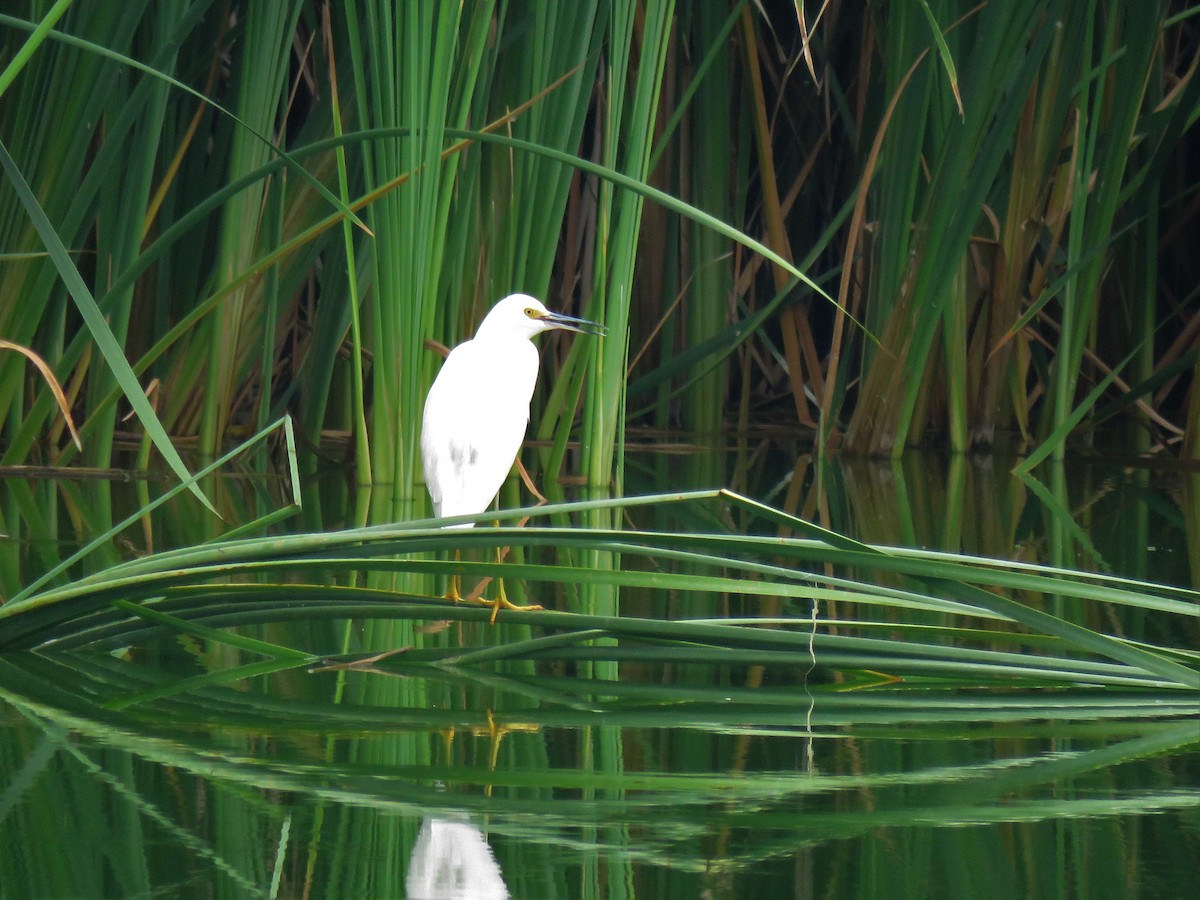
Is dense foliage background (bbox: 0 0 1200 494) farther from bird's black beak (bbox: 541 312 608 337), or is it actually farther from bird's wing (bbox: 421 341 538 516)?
bird's wing (bbox: 421 341 538 516)

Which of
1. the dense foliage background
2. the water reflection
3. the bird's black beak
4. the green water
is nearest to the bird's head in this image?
the bird's black beak

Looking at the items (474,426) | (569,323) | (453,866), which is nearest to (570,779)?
(453,866)

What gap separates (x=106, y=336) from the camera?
1.83 m

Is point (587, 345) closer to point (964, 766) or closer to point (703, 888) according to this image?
point (964, 766)

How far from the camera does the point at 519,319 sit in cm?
337

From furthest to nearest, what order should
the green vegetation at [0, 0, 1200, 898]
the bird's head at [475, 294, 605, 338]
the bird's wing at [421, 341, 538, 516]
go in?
the bird's head at [475, 294, 605, 338]
the bird's wing at [421, 341, 538, 516]
the green vegetation at [0, 0, 1200, 898]

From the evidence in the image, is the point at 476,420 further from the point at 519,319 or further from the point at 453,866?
the point at 453,866

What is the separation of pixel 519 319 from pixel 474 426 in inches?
21.4

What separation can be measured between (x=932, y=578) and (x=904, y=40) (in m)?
3.48

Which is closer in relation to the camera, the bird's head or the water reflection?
the water reflection

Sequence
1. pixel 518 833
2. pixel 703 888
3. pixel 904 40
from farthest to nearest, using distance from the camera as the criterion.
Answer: pixel 904 40 → pixel 518 833 → pixel 703 888

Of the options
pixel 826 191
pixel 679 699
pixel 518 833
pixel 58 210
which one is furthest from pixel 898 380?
pixel 518 833

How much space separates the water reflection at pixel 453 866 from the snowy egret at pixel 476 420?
1.49 metres

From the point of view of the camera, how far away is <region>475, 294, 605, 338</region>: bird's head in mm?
3334
